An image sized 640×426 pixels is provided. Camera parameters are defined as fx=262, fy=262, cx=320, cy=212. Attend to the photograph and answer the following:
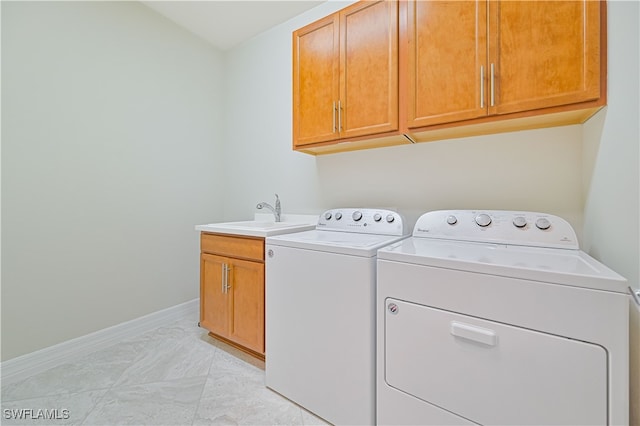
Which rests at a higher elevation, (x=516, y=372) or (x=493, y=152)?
(x=493, y=152)

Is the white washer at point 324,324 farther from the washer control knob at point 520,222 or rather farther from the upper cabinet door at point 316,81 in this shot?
the upper cabinet door at point 316,81

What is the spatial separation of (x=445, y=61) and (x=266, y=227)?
1.58 metres

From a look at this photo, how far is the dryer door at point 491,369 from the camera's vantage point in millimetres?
768

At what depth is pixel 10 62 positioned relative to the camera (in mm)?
1532

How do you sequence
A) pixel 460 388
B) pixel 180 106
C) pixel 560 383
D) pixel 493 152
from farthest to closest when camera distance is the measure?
pixel 180 106
pixel 493 152
pixel 460 388
pixel 560 383

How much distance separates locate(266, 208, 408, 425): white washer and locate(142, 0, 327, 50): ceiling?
6.42 ft

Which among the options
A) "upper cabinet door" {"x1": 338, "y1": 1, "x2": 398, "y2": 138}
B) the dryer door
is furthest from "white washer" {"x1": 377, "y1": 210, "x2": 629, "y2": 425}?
"upper cabinet door" {"x1": 338, "y1": 1, "x2": 398, "y2": 138}

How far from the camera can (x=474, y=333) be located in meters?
0.90

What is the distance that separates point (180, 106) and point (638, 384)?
3.17 m

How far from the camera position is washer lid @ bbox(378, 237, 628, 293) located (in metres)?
0.76

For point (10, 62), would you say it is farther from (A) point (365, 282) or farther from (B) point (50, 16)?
(A) point (365, 282)

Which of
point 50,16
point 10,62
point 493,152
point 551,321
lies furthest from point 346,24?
point 10,62

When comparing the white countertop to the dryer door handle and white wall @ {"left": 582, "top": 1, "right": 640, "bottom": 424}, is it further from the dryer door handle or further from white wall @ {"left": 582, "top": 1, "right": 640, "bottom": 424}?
white wall @ {"left": 582, "top": 1, "right": 640, "bottom": 424}

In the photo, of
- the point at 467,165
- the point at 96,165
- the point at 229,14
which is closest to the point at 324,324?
the point at 467,165
